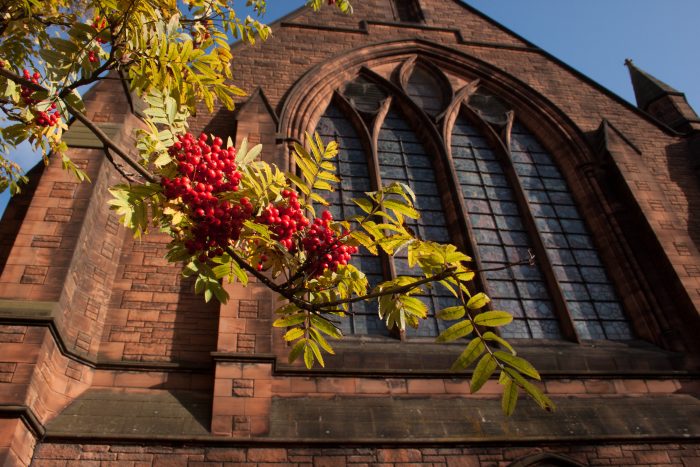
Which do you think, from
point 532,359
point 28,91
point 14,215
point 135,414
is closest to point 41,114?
point 28,91

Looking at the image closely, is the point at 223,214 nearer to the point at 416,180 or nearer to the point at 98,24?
the point at 98,24

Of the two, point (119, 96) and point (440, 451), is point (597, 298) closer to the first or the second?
point (440, 451)

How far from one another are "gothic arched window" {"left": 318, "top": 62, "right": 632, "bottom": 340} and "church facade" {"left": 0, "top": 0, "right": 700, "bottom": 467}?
0.04m

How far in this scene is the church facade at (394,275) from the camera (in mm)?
5266

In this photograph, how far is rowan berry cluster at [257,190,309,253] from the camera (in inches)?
104

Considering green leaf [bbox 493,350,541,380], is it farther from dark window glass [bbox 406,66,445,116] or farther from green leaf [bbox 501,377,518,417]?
dark window glass [bbox 406,66,445,116]

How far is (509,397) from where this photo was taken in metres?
A: 2.35

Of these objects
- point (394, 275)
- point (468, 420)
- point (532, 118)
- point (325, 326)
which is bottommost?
point (325, 326)

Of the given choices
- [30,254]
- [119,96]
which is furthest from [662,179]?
[30,254]

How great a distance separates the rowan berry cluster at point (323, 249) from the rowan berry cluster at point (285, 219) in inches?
2.5

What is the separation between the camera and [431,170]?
9523 mm

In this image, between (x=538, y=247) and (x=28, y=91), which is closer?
(x=28, y=91)

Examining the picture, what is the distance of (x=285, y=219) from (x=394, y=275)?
4967 millimetres

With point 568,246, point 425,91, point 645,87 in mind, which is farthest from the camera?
point 645,87
